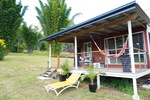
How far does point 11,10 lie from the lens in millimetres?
15812

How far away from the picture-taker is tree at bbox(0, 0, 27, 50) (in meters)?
15.5

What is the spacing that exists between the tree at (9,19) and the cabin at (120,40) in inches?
349

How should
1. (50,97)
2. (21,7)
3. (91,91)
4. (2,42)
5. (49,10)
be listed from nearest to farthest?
(50,97) → (91,91) → (2,42) → (21,7) → (49,10)

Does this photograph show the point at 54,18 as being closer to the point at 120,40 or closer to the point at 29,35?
the point at 29,35

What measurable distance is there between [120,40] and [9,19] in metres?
13.8

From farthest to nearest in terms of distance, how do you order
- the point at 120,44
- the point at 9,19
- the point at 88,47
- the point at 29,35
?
the point at 29,35
the point at 9,19
the point at 88,47
the point at 120,44

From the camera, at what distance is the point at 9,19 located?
15938 mm

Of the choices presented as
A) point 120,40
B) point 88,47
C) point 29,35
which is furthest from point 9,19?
point 29,35

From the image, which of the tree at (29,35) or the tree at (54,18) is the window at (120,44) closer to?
the tree at (54,18)

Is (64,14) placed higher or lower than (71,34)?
higher

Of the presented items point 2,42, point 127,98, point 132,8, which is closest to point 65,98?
point 127,98

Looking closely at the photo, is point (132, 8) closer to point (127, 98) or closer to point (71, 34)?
point (127, 98)

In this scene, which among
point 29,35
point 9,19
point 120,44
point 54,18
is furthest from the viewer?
point 29,35

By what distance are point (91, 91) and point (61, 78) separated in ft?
7.65
